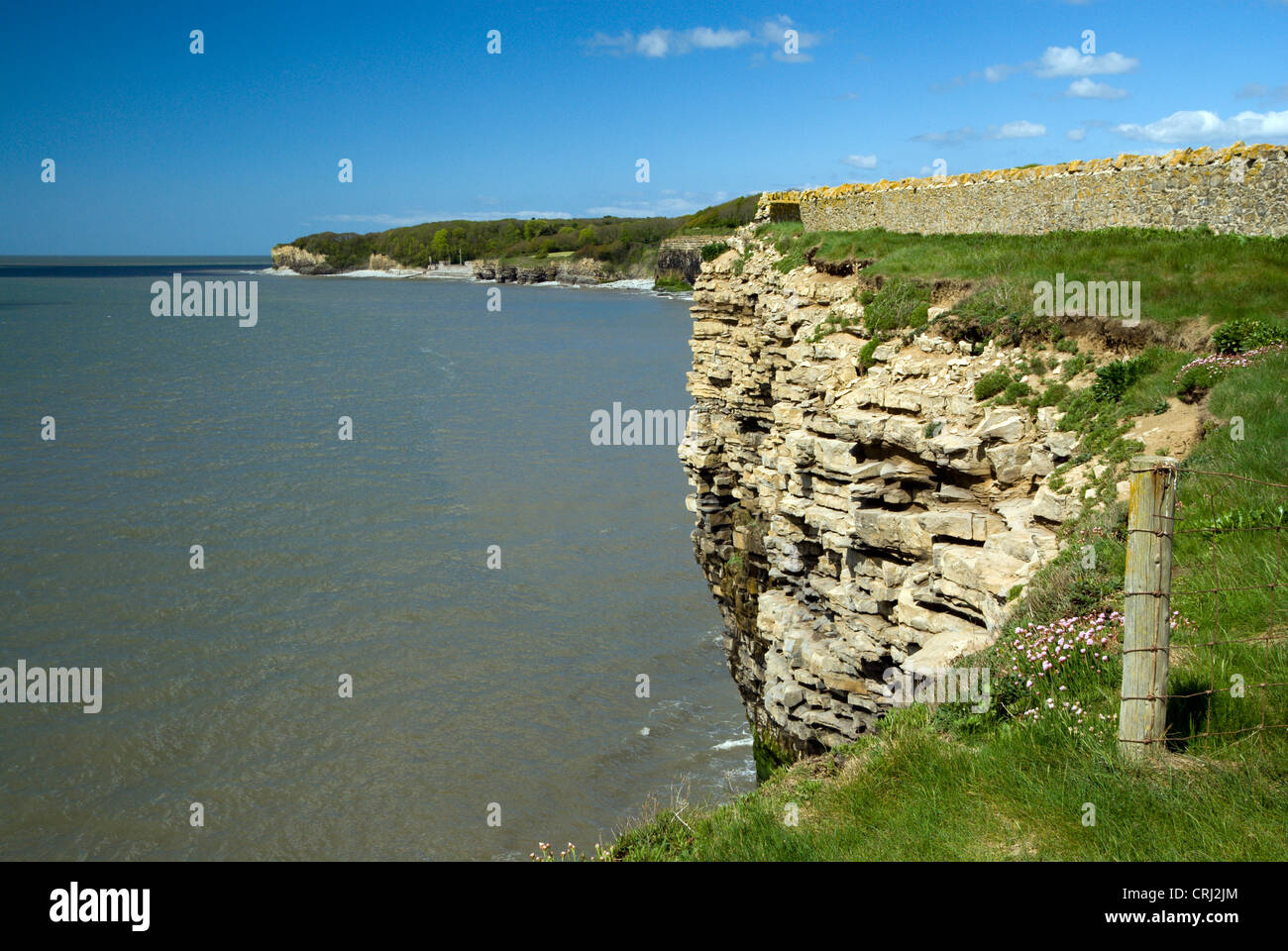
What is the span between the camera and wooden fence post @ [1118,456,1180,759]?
6.15 m

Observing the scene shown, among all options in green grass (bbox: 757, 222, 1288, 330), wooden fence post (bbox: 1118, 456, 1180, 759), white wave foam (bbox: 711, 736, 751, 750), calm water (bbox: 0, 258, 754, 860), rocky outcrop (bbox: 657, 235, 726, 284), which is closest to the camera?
wooden fence post (bbox: 1118, 456, 1180, 759)

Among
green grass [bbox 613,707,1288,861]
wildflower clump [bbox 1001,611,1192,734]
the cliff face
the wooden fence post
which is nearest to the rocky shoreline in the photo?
the cliff face

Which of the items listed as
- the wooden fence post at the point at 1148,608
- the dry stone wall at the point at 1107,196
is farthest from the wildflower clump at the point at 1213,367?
the wooden fence post at the point at 1148,608

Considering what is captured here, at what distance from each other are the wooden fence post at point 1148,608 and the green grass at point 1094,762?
0.84 feet

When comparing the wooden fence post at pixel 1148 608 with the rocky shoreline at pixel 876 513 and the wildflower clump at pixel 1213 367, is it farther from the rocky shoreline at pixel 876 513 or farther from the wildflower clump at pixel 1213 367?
the wildflower clump at pixel 1213 367

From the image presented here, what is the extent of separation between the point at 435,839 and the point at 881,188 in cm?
1780

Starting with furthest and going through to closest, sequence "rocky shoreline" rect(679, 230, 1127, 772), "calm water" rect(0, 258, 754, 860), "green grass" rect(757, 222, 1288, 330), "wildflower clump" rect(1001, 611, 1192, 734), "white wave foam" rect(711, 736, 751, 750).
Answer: "white wave foam" rect(711, 736, 751, 750)
"calm water" rect(0, 258, 754, 860)
"green grass" rect(757, 222, 1288, 330)
"rocky shoreline" rect(679, 230, 1127, 772)
"wildflower clump" rect(1001, 611, 1192, 734)

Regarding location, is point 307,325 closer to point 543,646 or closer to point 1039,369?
point 543,646

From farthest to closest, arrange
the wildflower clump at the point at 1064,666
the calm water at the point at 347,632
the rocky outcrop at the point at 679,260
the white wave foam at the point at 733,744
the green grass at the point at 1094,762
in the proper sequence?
the rocky outcrop at the point at 679,260 → the white wave foam at the point at 733,744 → the calm water at the point at 347,632 → the wildflower clump at the point at 1064,666 → the green grass at the point at 1094,762

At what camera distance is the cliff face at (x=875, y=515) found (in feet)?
36.1

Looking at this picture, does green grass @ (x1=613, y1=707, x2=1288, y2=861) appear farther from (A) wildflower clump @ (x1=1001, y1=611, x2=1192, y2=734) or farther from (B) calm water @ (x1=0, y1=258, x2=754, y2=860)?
(B) calm water @ (x1=0, y1=258, x2=754, y2=860)

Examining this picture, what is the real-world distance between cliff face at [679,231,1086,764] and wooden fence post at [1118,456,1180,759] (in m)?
Result: 3.40

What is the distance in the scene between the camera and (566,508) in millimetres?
32875
